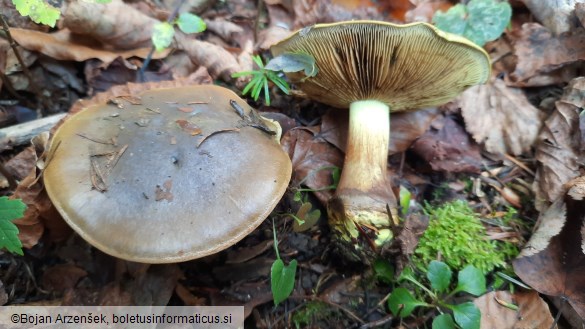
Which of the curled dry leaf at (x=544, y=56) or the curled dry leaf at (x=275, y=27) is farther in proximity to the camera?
the curled dry leaf at (x=275, y=27)

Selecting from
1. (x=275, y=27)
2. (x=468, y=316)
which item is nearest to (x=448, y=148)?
(x=468, y=316)

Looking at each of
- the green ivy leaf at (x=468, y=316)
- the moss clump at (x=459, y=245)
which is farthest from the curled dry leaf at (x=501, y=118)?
the green ivy leaf at (x=468, y=316)

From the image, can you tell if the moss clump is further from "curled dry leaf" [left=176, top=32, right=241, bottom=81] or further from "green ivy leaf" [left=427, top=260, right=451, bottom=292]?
"curled dry leaf" [left=176, top=32, right=241, bottom=81]

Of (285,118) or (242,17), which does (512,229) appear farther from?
(242,17)

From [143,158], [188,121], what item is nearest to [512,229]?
[188,121]

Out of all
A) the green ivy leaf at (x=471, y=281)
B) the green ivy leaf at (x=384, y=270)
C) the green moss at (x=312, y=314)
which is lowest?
the green moss at (x=312, y=314)

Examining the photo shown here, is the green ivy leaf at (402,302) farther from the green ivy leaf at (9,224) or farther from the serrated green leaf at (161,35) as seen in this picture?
the serrated green leaf at (161,35)

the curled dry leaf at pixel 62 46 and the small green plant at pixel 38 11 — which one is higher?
the small green plant at pixel 38 11

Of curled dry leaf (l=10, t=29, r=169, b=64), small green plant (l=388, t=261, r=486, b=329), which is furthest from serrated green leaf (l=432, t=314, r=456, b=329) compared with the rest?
curled dry leaf (l=10, t=29, r=169, b=64)
